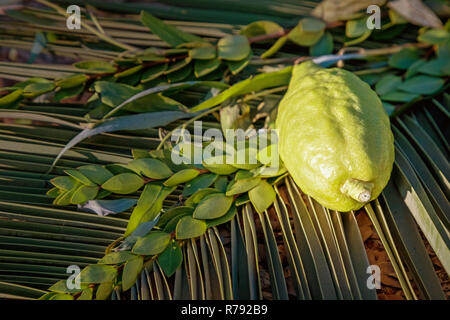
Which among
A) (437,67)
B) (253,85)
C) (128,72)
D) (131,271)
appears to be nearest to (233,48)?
(253,85)

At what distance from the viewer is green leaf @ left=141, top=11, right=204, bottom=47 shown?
1.08m

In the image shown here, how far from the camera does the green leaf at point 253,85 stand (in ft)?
3.14

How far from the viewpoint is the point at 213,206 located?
824 millimetres

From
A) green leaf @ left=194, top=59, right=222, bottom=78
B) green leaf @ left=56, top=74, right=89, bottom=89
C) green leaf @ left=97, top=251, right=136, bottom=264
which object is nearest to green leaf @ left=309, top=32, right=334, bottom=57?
green leaf @ left=194, top=59, right=222, bottom=78

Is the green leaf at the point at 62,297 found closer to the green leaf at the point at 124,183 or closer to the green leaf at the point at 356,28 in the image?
the green leaf at the point at 124,183

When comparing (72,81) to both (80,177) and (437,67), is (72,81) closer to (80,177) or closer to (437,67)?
(80,177)

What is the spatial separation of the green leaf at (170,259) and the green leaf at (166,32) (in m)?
0.56

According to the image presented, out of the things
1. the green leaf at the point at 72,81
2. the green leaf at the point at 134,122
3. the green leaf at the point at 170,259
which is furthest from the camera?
the green leaf at the point at 72,81

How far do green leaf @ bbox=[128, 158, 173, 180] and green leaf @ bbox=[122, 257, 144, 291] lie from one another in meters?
0.17

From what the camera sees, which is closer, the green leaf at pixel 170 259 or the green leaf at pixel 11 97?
the green leaf at pixel 170 259

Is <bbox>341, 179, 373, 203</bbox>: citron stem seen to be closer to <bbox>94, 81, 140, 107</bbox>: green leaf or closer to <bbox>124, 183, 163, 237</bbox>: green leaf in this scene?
<bbox>124, 183, 163, 237</bbox>: green leaf

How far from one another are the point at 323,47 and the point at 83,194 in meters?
0.72

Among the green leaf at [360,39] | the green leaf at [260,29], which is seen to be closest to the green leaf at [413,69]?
the green leaf at [360,39]

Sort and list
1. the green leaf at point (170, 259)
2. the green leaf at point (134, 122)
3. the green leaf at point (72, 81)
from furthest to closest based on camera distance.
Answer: the green leaf at point (72, 81) < the green leaf at point (134, 122) < the green leaf at point (170, 259)
